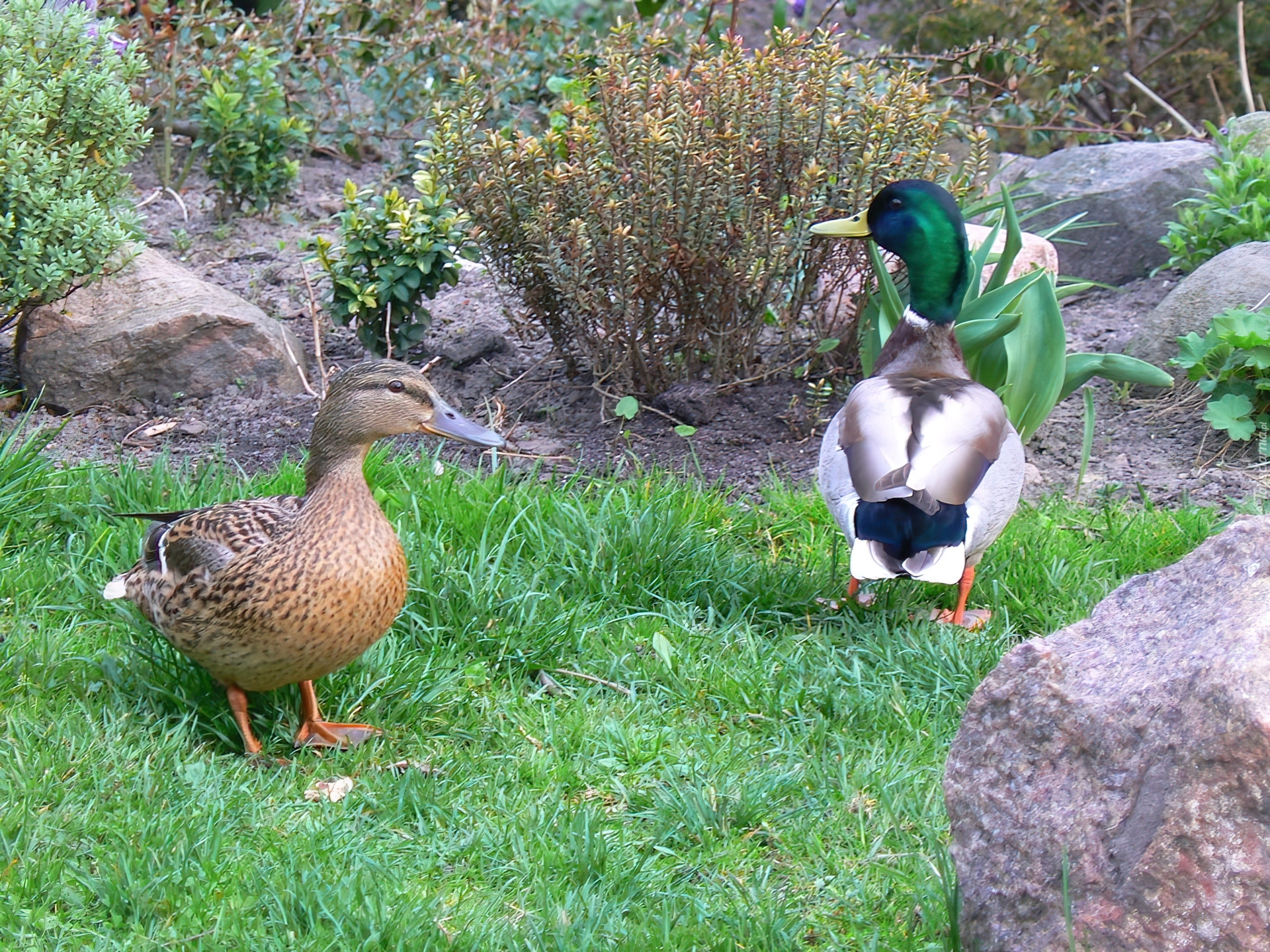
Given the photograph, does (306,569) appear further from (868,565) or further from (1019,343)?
(1019,343)

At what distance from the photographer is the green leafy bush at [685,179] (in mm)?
4715

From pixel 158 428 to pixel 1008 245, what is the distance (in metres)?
3.22

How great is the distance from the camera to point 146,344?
16.8 feet

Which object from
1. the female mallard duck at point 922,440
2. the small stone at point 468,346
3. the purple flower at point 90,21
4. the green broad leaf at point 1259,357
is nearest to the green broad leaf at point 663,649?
the female mallard duck at point 922,440

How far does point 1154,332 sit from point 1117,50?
589 cm

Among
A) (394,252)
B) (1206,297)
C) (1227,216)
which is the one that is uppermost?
(394,252)

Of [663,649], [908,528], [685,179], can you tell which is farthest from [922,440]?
[685,179]

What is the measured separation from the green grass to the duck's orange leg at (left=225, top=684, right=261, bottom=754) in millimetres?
50

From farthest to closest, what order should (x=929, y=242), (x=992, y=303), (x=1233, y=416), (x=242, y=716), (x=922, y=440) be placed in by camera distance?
(x=1233, y=416), (x=992, y=303), (x=929, y=242), (x=922, y=440), (x=242, y=716)

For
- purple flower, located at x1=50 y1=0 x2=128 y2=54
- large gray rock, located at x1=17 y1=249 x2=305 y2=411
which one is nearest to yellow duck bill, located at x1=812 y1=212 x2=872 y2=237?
large gray rock, located at x1=17 y1=249 x2=305 y2=411

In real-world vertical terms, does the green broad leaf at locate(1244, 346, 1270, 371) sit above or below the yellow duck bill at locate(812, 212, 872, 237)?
below

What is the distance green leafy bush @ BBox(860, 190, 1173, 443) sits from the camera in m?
4.38

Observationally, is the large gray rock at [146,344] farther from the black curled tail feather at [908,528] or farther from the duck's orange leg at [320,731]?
the black curled tail feather at [908,528]

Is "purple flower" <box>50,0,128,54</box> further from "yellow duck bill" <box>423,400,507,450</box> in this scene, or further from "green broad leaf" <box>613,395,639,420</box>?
"yellow duck bill" <box>423,400,507,450</box>
